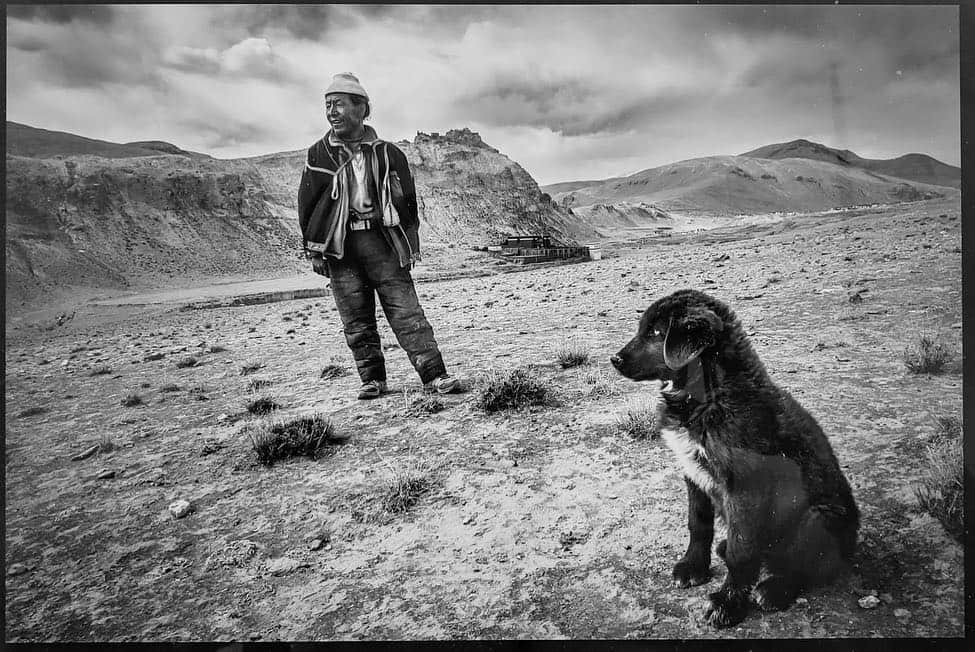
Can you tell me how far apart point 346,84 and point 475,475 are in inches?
90.0

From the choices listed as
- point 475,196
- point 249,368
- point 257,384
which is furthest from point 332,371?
point 475,196

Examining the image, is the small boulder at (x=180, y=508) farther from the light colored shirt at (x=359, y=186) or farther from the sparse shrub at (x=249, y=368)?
the light colored shirt at (x=359, y=186)

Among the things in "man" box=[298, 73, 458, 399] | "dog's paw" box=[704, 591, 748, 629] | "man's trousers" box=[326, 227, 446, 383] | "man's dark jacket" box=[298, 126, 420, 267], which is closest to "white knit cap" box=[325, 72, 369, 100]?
"man" box=[298, 73, 458, 399]

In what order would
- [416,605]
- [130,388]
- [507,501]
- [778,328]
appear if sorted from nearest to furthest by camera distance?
[416,605]
[507,501]
[778,328]
[130,388]

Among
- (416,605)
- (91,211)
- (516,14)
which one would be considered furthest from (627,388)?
(91,211)

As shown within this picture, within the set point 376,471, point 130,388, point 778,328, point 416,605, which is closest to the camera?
point 416,605

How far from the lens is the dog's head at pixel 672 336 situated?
1544mm

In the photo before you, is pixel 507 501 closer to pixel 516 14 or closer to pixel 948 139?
pixel 516 14

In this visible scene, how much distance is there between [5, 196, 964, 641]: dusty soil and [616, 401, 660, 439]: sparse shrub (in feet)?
0.17

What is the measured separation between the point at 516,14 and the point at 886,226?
255 centimetres

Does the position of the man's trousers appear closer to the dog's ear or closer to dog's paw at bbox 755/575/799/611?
the dog's ear

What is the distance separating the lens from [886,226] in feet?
9.14

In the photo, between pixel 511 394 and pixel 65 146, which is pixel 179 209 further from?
pixel 511 394

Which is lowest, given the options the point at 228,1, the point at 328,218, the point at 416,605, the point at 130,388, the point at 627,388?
the point at 416,605
